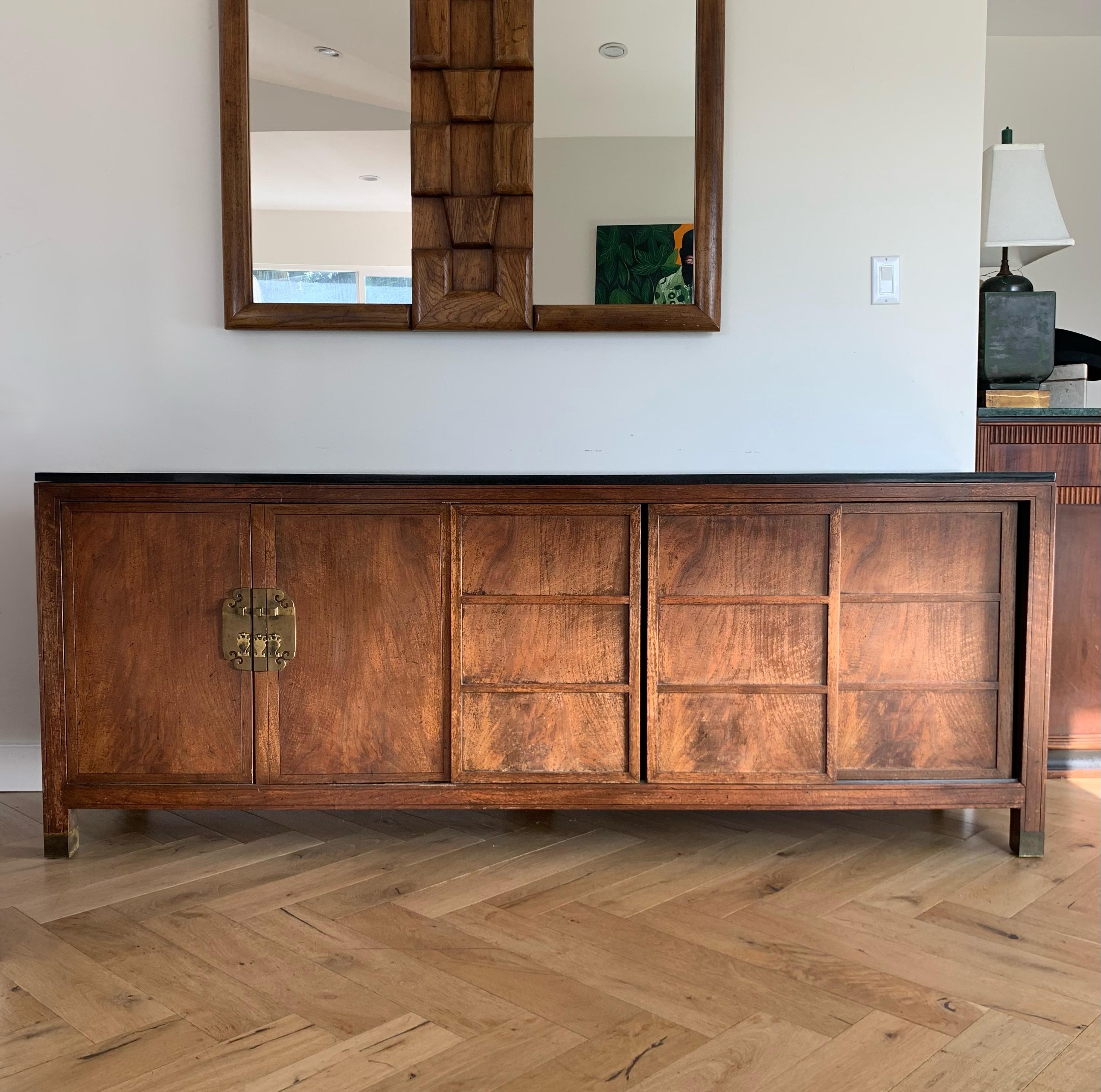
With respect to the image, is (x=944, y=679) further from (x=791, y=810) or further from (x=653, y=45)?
(x=653, y=45)

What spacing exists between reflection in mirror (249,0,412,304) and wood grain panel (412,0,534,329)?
0.05 metres

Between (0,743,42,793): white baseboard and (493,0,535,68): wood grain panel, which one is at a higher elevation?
(493,0,535,68): wood grain panel

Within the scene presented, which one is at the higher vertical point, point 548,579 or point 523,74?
point 523,74

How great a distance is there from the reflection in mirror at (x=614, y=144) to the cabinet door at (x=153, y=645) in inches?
36.9

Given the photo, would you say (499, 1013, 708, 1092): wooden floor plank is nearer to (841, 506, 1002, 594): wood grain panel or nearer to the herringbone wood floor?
the herringbone wood floor

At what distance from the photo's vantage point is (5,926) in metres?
1.55

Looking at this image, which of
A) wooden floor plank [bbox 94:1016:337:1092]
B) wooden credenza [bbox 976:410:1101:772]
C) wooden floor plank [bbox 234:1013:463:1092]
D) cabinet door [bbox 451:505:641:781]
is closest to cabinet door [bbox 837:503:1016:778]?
cabinet door [bbox 451:505:641:781]

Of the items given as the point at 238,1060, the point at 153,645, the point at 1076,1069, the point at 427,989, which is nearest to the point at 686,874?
the point at 427,989

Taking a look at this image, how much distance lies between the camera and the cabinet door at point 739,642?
1.83 metres

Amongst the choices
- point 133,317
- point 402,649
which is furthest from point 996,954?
point 133,317

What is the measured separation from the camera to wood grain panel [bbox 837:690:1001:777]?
72.9 inches

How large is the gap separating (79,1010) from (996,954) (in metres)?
1.32

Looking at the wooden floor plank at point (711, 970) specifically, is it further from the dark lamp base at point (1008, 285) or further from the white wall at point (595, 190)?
the dark lamp base at point (1008, 285)

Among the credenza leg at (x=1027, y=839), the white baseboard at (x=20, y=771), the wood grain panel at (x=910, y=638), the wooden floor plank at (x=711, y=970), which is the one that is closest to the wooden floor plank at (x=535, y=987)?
the wooden floor plank at (x=711, y=970)
